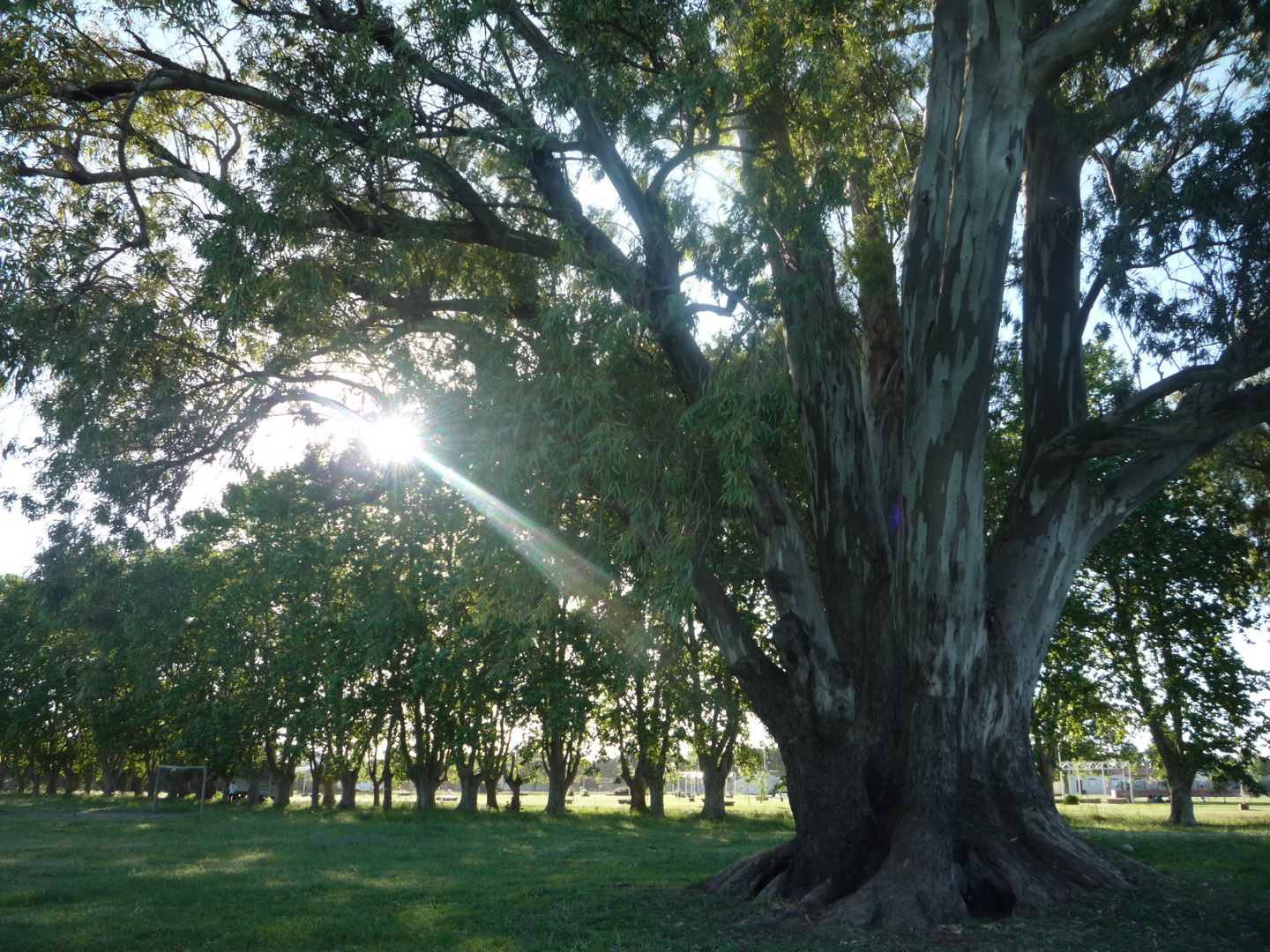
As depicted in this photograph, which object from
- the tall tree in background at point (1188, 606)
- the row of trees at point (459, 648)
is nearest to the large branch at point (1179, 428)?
the row of trees at point (459, 648)

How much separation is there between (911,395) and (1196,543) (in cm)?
1544

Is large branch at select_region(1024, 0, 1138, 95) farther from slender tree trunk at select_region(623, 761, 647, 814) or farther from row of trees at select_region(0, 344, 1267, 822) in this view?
slender tree trunk at select_region(623, 761, 647, 814)

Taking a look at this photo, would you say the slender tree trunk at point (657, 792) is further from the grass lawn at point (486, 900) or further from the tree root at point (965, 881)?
the tree root at point (965, 881)

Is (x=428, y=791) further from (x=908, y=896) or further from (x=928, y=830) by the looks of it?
(x=908, y=896)

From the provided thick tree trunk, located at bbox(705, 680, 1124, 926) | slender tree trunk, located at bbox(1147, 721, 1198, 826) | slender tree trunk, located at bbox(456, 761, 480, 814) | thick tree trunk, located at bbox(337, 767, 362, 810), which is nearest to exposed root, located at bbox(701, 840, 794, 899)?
thick tree trunk, located at bbox(705, 680, 1124, 926)

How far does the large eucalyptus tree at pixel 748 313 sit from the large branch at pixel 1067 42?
0.10 feet

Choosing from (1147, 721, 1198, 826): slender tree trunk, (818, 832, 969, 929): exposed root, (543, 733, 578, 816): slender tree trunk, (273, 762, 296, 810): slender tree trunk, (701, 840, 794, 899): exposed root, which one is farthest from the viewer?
(273, 762, 296, 810): slender tree trunk

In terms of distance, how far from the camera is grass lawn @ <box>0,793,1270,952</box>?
259 inches

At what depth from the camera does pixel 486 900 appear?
29.4 ft

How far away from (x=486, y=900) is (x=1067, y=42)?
10347 mm

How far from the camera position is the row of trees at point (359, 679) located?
1744 centimetres

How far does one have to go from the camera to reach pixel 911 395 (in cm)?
838

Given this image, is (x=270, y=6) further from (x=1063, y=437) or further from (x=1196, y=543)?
(x=1196, y=543)

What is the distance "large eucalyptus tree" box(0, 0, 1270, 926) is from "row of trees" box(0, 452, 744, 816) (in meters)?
2.88
